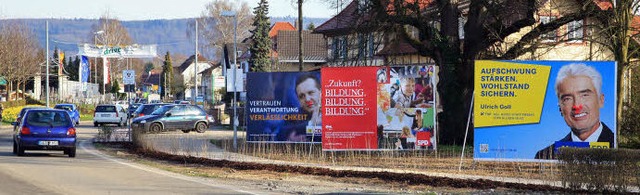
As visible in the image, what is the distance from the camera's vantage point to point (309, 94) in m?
26.5

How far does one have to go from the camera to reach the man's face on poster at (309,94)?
86.7ft

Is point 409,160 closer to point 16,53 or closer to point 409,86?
point 409,86

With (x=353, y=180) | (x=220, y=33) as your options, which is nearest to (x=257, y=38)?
(x=220, y=33)

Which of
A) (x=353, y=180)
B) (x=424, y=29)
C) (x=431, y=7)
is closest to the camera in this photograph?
(x=353, y=180)

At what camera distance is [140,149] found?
28.2 meters

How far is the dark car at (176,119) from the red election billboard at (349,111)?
754 inches

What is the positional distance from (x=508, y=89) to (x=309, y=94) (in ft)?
27.7

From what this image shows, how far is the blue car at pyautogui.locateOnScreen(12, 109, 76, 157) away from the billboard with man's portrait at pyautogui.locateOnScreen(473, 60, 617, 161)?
11666mm

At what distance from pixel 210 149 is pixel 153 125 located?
529 inches

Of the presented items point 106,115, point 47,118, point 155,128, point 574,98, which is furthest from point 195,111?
point 574,98

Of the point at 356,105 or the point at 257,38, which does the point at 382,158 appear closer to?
the point at 356,105

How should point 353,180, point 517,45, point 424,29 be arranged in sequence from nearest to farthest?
point 353,180
point 517,45
point 424,29

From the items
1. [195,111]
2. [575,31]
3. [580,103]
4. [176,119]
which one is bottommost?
[176,119]

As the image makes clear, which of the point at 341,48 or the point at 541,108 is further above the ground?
the point at 341,48
